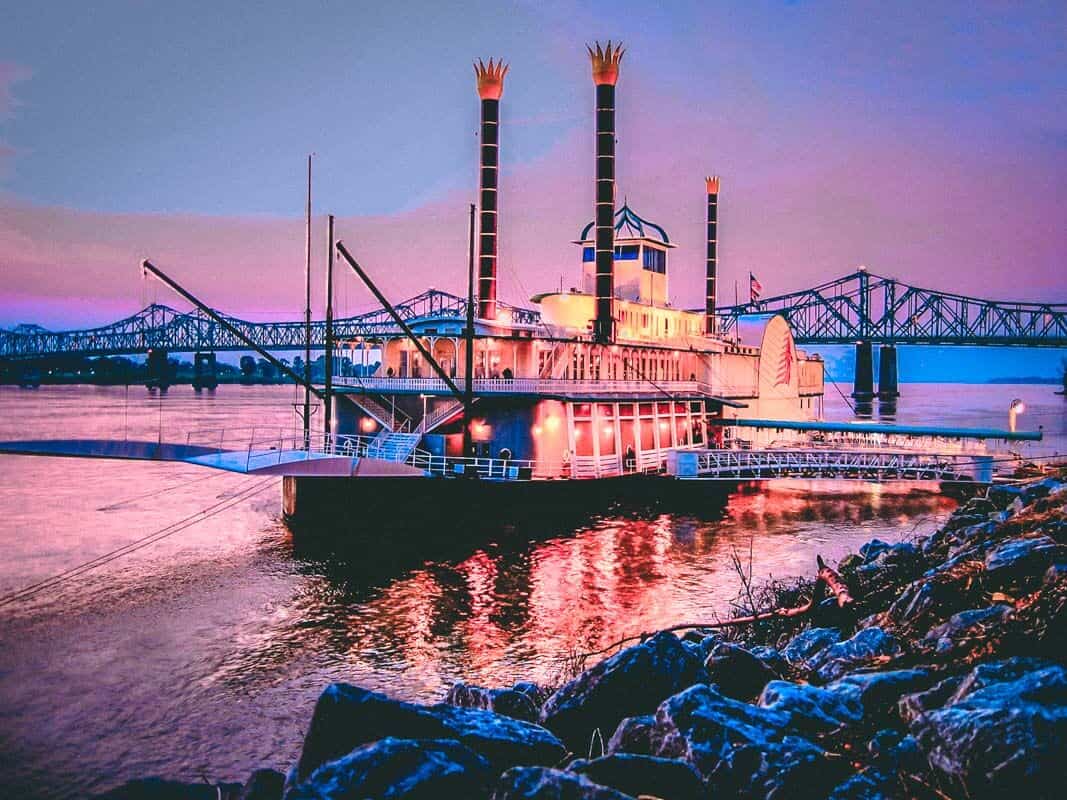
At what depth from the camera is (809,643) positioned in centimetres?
1135

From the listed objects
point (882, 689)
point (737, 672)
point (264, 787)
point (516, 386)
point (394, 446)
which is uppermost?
point (516, 386)

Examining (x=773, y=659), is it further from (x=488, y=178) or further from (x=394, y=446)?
(x=488, y=178)

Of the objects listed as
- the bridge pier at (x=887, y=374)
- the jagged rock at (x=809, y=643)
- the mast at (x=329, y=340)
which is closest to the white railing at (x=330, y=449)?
the mast at (x=329, y=340)

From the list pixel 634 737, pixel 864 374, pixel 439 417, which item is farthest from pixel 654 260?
pixel 864 374

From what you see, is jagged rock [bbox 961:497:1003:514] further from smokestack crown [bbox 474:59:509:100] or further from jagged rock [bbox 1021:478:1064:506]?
smokestack crown [bbox 474:59:509:100]

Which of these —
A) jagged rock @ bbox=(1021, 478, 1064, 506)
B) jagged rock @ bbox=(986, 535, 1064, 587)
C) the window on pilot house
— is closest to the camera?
jagged rock @ bbox=(986, 535, 1064, 587)

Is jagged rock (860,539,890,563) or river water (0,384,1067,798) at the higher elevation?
jagged rock (860,539,890,563)

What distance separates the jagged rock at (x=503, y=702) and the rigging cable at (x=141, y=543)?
1835 centimetres

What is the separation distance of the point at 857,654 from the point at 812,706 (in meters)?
2.44

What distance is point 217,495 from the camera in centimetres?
4238

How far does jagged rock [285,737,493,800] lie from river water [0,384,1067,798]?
23.7ft

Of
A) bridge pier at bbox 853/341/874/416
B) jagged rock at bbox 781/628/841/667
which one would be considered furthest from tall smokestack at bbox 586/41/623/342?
bridge pier at bbox 853/341/874/416

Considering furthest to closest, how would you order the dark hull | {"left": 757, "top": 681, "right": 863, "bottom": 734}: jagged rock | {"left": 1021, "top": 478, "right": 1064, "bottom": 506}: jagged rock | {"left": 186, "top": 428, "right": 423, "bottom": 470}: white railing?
the dark hull
{"left": 186, "top": 428, "right": 423, "bottom": 470}: white railing
{"left": 1021, "top": 478, "right": 1064, "bottom": 506}: jagged rock
{"left": 757, "top": 681, "right": 863, "bottom": 734}: jagged rock

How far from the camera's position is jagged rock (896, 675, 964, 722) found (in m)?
6.62
